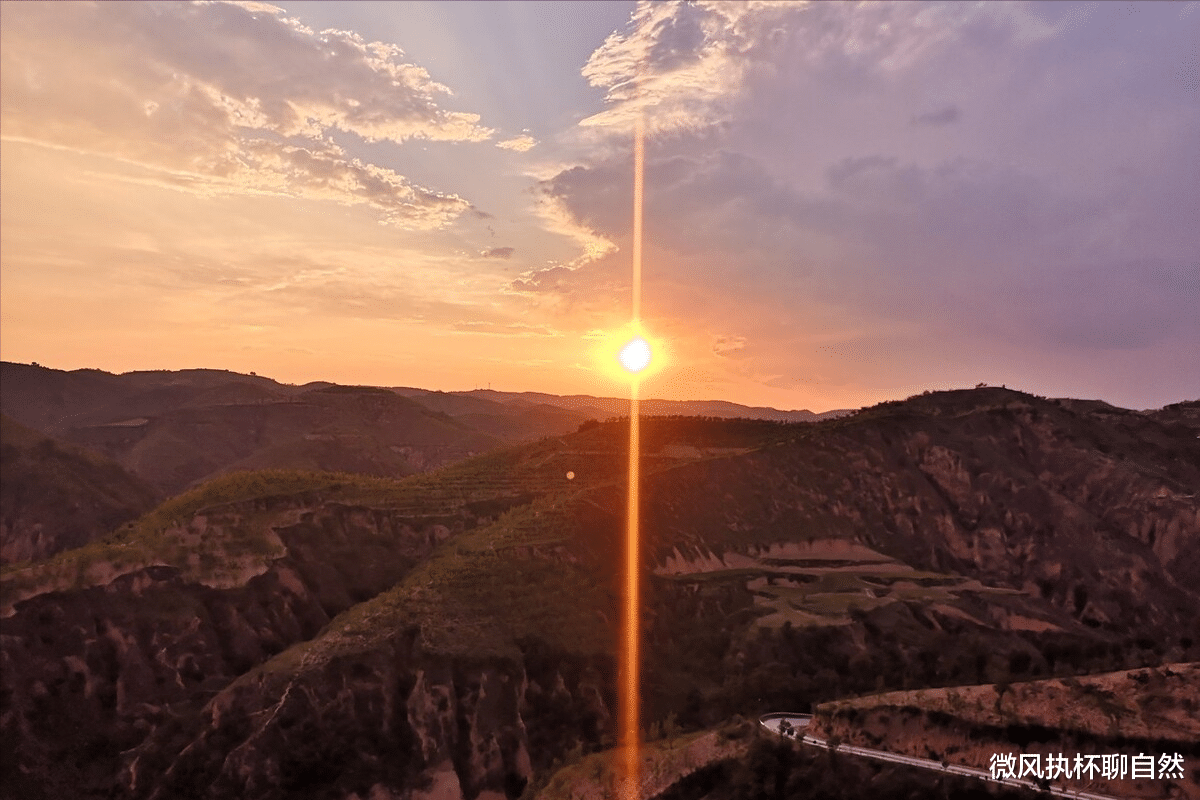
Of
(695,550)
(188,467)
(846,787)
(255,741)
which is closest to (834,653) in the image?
(695,550)

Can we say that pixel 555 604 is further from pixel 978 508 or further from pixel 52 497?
pixel 52 497

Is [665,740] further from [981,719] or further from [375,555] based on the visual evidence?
[375,555]

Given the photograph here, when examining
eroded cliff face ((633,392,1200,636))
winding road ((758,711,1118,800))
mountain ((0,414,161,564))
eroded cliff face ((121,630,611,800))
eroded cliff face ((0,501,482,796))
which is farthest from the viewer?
mountain ((0,414,161,564))

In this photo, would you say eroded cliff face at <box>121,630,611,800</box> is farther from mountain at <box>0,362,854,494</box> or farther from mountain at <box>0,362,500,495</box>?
mountain at <box>0,362,854,494</box>

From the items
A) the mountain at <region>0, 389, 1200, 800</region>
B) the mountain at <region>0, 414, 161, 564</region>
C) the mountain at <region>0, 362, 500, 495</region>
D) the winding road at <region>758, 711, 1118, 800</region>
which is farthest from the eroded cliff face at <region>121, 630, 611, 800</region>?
the mountain at <region>0, 362, 500, 495</region>

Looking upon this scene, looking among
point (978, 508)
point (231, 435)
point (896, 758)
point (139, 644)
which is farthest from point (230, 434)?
point (896, 758)
